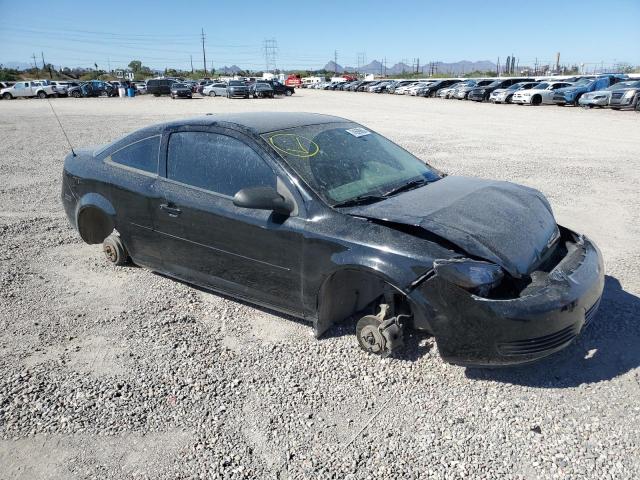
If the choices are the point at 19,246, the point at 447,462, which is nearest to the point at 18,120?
the point at 19,246

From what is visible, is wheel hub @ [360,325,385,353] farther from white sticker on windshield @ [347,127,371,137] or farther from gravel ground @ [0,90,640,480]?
white sticker on windshield @ [347,127,371,137]

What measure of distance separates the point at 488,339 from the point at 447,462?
0.71 m

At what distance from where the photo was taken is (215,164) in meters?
3.81

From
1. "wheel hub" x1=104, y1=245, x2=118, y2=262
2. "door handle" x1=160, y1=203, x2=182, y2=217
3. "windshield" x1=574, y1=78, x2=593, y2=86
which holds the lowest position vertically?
"wheel hub" x1=104, y1=245, x2=118, y2=262

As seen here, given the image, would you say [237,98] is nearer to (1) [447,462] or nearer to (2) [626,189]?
(2) [626,189]

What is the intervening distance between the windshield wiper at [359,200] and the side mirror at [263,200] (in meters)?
0.34

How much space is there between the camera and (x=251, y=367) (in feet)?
10.8

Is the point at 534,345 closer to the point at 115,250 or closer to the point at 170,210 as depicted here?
the point at 170,210

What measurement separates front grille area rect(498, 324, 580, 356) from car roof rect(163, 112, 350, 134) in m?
2.24

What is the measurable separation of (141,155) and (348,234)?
220 centimetres

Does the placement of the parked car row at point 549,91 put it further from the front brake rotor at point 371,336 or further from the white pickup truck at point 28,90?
the white pickup truck at point 28,90

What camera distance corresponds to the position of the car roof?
3.82 metres

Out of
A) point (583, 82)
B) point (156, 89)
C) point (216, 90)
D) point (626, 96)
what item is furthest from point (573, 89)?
point (156, 89)

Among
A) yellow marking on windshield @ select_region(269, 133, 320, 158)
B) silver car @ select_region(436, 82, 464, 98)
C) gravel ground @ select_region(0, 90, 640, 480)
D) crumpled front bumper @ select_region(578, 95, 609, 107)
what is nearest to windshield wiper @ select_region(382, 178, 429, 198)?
yellow marking on windshield @ select_region(269, 133, 320, 158)
